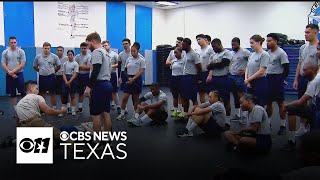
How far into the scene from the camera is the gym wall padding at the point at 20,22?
8.65 meters

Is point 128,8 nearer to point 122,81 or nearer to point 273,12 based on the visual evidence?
point 273,12

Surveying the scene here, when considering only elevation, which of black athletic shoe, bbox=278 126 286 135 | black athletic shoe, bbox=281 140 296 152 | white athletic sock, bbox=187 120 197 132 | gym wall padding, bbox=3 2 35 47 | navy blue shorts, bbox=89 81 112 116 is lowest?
black athletic shoe, bbox=281 140 296 152

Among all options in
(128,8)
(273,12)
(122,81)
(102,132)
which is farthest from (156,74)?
(102,132)

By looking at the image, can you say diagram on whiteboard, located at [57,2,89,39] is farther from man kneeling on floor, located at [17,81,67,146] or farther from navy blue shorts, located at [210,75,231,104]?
man kneeling on floor, located at [17,81,67,146]

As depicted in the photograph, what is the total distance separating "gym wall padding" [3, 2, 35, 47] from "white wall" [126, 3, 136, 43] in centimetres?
364

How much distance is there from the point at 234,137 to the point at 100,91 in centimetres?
170

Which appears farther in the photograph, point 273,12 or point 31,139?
point 273,12

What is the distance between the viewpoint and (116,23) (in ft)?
36.9

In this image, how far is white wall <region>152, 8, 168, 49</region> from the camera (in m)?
12.6

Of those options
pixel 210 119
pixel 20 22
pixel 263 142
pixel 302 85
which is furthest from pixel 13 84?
pixel 302 85

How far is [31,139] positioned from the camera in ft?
10.5

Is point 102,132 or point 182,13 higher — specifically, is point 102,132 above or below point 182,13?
below

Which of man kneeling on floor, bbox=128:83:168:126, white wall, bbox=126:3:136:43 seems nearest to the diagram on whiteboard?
A: white wall, bbox=126:3:136:43

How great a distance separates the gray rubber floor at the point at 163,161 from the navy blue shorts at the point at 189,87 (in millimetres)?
964
